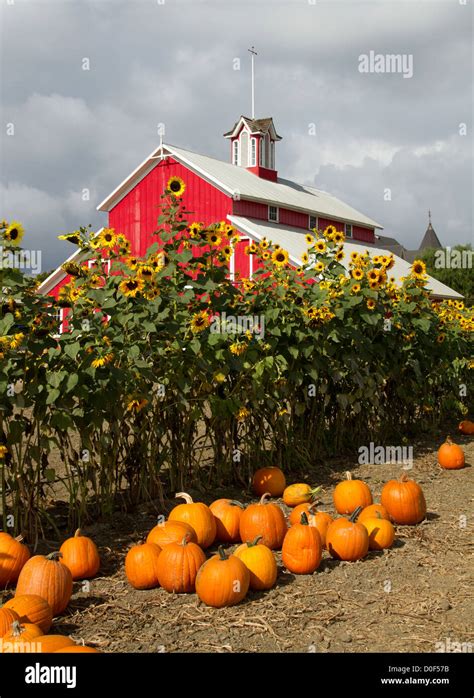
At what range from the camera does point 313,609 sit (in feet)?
10.9

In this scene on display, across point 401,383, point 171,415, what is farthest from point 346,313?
point 171,415

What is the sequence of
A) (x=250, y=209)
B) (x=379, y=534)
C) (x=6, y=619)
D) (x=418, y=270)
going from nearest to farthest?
1. (x=6, y=619)
2. (x=379, y=534)
3. (x=418, y=270)
4. (x=250, y=209)

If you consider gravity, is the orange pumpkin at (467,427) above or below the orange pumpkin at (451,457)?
above

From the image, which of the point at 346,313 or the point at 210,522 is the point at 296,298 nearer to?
the point at 346,313

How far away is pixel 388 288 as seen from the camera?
7.33 m

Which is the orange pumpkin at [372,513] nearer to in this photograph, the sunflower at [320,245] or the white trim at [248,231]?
the sunflower at [320,245]

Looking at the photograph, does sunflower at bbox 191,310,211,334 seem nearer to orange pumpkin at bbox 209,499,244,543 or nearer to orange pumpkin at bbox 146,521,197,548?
orange pumpkin at bbox 209,499,244,543

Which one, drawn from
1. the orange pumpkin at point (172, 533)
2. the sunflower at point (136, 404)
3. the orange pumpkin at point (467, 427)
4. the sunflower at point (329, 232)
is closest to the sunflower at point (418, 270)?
the sunflower at point (329, 232)

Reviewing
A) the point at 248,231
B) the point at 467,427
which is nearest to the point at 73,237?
the point at 467,427

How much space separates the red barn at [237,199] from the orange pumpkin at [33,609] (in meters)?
19.2

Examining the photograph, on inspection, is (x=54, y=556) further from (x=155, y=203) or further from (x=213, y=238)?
(x=155, y=203)

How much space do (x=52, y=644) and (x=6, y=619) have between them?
0.33 metres
